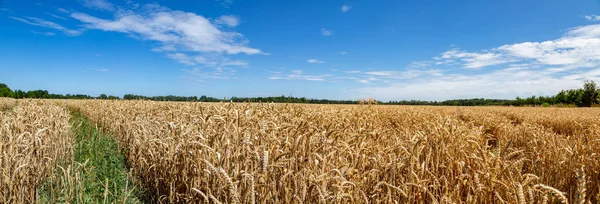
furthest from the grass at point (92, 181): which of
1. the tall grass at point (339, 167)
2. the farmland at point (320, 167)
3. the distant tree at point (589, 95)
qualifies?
the distant tree at point (589, 95)

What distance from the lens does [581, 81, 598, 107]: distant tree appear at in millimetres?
71688

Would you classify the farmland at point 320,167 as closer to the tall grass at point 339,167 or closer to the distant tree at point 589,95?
the tall grass at point 339,167

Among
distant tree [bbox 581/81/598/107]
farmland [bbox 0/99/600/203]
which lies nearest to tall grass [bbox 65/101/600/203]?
farmland [bbox 0/99/600/203]

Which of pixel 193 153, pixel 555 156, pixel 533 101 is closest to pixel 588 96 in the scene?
pixel 533 101

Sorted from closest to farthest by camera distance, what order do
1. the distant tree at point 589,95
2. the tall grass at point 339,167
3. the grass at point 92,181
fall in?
the tall grass at point 339,167, the grass at point 92,181, the distant tree at point 589,95

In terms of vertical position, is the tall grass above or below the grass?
above

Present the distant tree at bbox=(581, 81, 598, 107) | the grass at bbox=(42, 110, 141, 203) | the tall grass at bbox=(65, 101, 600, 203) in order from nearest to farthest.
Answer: the tall grass at bbox=(65, 101, 600, 203), the grass at bbox=(42, 110, 141, 203), the distant tree at bbox=(581, 81, 598, 107)

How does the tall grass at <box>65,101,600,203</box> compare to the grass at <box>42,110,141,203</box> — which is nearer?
the tall grass at <box>65,101,600,203</box>

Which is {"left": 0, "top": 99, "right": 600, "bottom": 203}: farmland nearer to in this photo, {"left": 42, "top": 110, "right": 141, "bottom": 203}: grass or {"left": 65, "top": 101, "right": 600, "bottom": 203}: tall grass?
{"left": 65, "top": 101, "right": 600, "bottom": 203}: tall grass

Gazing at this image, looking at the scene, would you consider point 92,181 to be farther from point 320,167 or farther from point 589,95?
point 589,95

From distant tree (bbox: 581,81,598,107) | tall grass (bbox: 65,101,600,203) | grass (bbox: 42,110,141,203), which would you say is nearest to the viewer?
tall grass (bbox: 65,101,600,203)

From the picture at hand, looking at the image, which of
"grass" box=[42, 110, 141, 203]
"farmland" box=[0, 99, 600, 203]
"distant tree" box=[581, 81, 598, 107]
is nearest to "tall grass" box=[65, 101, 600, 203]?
"farmland" box=[0, 99, 600, 203]

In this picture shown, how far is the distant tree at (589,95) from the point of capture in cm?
7169

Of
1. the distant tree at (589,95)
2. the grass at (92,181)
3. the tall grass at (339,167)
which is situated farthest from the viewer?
the distant tree at (589,95)
